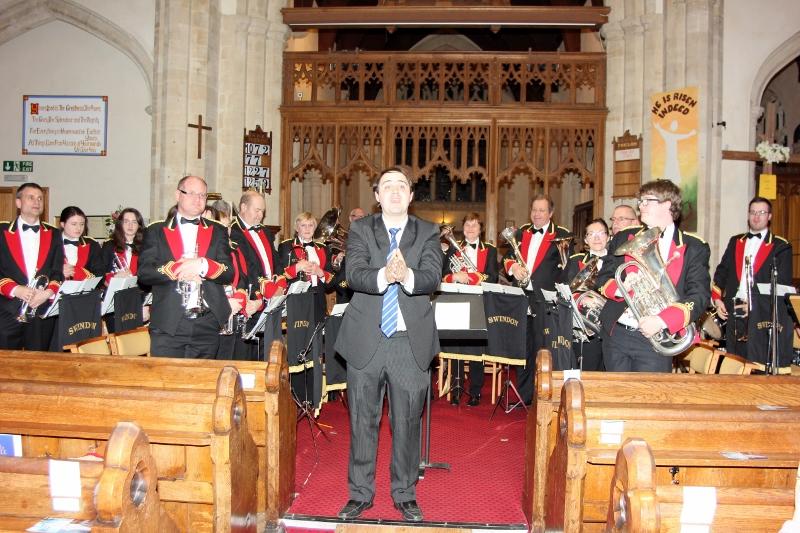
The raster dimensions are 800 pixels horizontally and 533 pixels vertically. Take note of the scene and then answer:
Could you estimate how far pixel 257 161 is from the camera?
9.82m

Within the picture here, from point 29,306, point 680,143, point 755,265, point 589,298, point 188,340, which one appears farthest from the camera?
Answer: point 680,143

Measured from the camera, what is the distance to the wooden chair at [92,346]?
403 cm

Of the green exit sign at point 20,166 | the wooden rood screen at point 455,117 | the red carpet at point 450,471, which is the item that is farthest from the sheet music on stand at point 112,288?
the green exit sign at point 20,166

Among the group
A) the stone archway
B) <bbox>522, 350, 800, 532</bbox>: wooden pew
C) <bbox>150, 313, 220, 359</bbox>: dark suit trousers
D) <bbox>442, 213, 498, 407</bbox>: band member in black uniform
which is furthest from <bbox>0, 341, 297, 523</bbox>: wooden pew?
the stone archway

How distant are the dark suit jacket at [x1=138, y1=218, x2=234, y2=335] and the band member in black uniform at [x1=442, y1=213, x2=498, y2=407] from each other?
2.51 m

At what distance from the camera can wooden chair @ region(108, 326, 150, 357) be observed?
4312mm

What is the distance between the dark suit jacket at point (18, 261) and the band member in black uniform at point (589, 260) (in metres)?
4.30

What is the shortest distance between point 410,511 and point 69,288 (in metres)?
3.46

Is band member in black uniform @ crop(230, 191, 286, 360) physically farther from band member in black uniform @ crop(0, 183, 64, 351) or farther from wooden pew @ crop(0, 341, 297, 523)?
wooden pew @ crop(0, 341, 297, 523)

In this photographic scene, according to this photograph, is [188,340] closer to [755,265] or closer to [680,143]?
[755,265]

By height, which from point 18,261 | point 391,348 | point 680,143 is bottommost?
point 391,348

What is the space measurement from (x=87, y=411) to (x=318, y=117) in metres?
7.95

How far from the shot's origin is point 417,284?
3.25 metres

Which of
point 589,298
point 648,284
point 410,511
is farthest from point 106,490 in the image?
point 589,298
